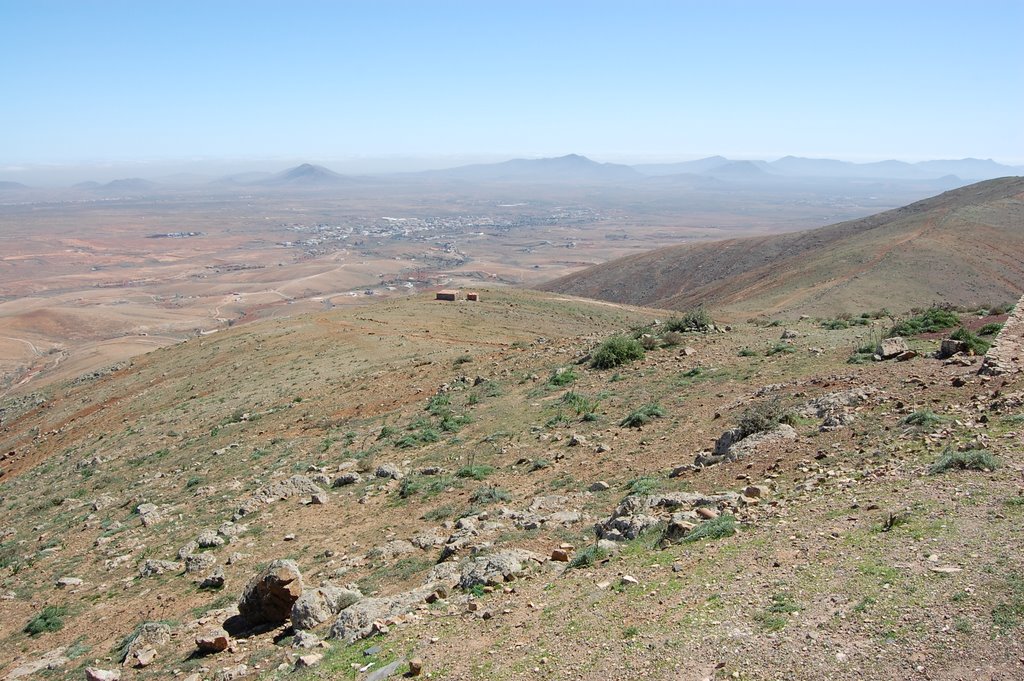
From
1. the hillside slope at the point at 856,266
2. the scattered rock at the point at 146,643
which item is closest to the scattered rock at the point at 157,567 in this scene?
the scattered rock at the point at 146,643

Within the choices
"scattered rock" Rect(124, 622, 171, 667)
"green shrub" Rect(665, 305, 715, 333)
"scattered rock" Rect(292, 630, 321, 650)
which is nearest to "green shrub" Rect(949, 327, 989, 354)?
"green shrub" Rect(665, 305, 715, 333)

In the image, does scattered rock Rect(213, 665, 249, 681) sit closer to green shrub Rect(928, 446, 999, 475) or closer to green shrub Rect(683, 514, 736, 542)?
green shrub Rect(683, 514, 736, 542)

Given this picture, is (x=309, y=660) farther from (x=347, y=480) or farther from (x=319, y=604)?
(x=347, y=480)

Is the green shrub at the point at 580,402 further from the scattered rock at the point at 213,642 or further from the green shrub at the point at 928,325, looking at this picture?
the scattered rock at the point at 213,642

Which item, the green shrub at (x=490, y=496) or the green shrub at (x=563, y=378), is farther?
the green shrub at (x=563, y=378)

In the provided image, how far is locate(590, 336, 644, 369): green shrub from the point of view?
17.4m

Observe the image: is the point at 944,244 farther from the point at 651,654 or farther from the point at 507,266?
the point at 507,266

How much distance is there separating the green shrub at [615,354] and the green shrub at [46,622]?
39.5ft

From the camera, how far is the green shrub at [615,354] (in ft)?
57.1

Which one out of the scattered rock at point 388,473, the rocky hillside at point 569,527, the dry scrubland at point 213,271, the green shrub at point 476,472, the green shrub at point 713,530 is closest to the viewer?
the rocky hillside at point 569,527

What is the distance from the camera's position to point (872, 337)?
1625cm

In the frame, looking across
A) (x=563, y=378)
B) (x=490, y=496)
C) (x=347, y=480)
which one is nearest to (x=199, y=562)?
(x=347, y=480)

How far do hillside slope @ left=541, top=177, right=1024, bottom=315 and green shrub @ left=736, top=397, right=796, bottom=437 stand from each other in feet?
80.6

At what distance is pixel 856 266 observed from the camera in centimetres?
4438
